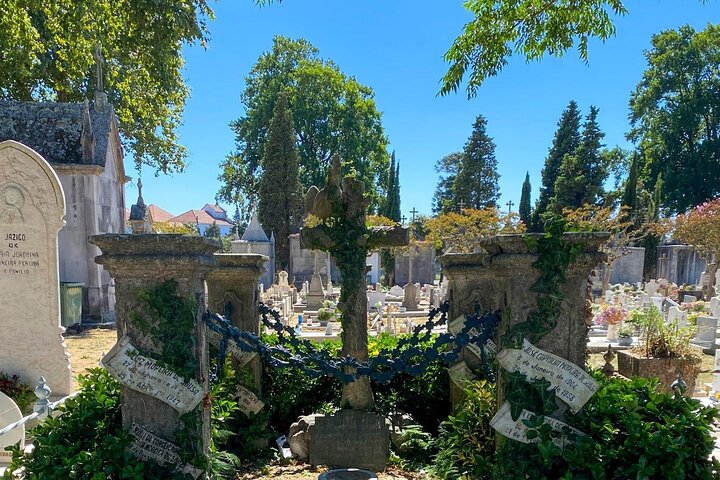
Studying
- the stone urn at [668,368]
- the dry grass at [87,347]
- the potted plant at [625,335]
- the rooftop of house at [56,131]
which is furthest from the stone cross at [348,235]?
the rooftop of house at [56,131]

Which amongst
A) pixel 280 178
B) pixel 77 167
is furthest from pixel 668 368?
pixel 280 178

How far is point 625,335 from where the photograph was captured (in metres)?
10.8

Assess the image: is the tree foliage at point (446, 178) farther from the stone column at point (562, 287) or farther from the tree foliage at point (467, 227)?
the stone column at point (562, 287)

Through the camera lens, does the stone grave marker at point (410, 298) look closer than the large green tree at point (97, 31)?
No

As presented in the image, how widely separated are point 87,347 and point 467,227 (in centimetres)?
2012

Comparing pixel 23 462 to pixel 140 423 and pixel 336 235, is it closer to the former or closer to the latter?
pixel 140 423

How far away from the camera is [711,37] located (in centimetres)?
3197

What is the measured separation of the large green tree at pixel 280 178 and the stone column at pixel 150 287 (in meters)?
27.8

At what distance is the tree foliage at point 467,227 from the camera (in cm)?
2441

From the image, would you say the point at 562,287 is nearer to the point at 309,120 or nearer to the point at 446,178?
the point at 309,120

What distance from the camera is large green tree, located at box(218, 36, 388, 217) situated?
1340 inches

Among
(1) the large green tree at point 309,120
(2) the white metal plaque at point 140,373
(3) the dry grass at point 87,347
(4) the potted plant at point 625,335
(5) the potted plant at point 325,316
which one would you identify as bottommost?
(5) the potted plant at point 325,316

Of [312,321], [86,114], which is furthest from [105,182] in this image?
[312,321]

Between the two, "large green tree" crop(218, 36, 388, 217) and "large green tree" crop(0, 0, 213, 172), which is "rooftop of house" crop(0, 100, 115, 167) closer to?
"large green tree" crop(0, 0, 213, 172)
